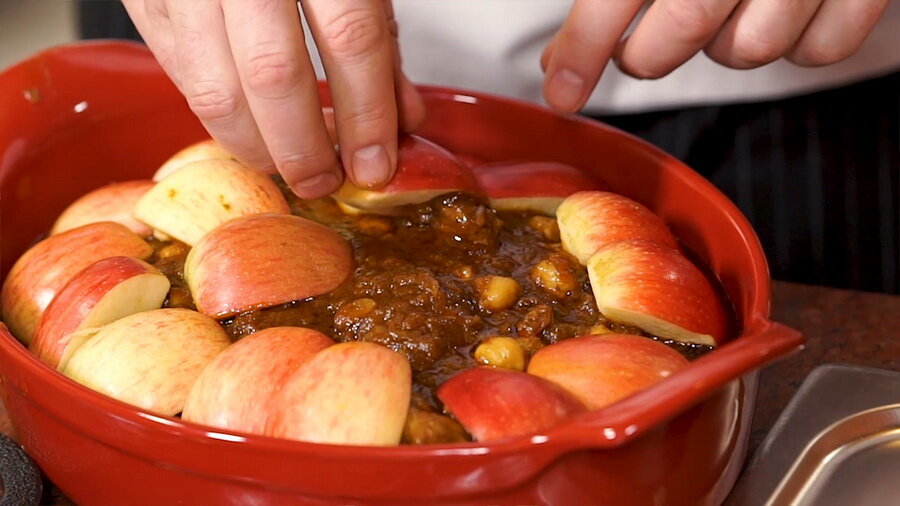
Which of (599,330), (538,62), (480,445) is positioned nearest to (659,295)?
(599,330)

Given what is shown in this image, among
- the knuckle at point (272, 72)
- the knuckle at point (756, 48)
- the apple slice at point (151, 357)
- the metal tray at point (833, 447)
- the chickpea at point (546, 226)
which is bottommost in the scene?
the metal tray at point (833, 447)

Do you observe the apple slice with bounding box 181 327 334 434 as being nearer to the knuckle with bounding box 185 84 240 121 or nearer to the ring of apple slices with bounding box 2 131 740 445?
the ring of apple slices with bounding box 2 131 740 445

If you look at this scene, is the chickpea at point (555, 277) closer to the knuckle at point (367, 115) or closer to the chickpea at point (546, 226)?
the chickpea at point (546, 226)

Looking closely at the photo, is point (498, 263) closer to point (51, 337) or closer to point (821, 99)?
point (51, 337)

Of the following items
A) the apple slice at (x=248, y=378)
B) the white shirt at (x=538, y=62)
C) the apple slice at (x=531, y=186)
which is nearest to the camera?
the apple slice at (x=248, y=378)

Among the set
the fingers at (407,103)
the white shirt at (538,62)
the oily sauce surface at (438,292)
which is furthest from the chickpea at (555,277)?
the white shirt at (538,62)

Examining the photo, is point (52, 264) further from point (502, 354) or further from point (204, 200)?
point (502, 354)

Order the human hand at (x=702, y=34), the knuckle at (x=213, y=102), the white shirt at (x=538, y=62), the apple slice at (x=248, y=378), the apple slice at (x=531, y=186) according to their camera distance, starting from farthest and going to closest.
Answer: the white shirt at (x=538, y=62) → the apple slice at (x=531, y=186) → the human hand at (x=702, y=34) → the knuckle at (x=213, y=102) → the apple slice at (x=248, y=378)
